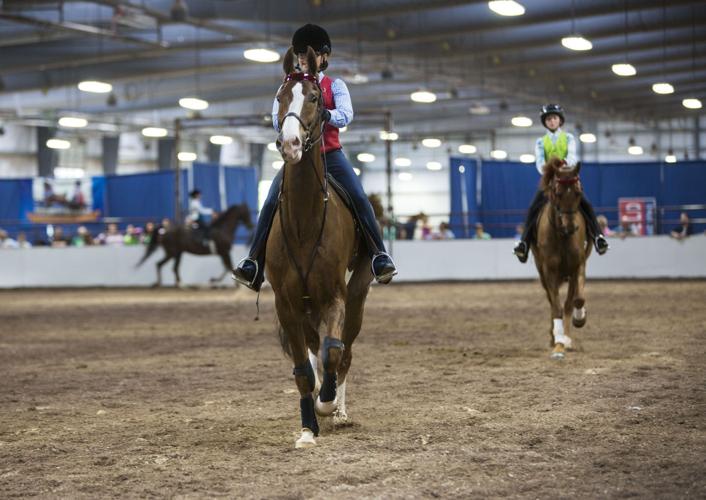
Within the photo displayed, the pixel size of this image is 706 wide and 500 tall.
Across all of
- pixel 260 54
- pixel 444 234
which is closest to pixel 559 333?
pixel 260 54

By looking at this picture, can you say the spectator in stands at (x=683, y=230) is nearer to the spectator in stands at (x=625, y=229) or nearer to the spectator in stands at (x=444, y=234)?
the spectator in stands at (x=625, y=229)

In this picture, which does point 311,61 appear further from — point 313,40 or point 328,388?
point 328,388

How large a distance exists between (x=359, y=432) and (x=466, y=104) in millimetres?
37804

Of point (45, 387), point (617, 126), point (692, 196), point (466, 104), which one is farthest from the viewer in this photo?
point (617, 126)

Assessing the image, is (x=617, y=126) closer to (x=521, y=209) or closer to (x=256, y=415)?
(x=521, y=209)

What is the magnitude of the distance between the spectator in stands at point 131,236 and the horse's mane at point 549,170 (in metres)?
21.5

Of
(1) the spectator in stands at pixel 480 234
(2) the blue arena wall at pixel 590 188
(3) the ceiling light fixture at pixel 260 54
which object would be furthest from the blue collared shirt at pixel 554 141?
(2) the blue arena wall at pixel 590 188

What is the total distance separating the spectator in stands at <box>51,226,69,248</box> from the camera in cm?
3030

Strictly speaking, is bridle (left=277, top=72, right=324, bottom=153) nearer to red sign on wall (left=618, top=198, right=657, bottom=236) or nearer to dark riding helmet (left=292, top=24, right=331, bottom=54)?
dark riding helmet (left=292, top=24, right=331, bottom=54)

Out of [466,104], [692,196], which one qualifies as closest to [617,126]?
[466,104]

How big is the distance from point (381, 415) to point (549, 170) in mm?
4353

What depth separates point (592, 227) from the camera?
1027 centimetres

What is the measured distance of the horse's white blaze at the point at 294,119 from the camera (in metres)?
5.16

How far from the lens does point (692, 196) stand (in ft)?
93.4
